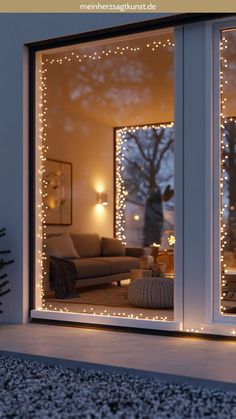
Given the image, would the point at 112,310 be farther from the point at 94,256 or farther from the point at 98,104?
the point at 98,104

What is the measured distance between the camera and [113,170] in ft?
35.5

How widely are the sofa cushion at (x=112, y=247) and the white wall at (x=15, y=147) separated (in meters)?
3.83

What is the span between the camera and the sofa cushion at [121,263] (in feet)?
28.1

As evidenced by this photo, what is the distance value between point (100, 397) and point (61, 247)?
4681 mm

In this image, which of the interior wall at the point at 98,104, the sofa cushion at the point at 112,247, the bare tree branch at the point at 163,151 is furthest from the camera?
the bare tree branch at the point at 163,151

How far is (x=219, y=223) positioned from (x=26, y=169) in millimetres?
2117

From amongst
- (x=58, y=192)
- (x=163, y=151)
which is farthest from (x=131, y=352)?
(x=163, y=151)

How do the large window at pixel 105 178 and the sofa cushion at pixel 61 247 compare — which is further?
the sofa cushion at pixel 61 247

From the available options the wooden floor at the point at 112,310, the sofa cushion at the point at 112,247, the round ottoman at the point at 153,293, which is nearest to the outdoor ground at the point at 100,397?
the wooden floor at the point at 112,310

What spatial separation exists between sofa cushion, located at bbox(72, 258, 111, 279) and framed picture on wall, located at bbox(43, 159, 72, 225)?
1235 millimetres

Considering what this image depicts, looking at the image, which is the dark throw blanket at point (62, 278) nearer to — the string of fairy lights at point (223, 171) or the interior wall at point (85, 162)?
the interior wall at point (85, 162)

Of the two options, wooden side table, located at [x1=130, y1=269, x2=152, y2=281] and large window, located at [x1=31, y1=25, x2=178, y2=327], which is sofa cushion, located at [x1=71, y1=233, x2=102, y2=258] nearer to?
large window, located at [x1=31, y1=25, x2=178, y2=327]

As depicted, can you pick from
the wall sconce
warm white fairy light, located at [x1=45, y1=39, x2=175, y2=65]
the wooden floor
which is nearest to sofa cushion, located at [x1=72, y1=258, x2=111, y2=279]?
the wooden floor

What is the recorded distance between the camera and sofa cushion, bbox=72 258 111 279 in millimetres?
7586
